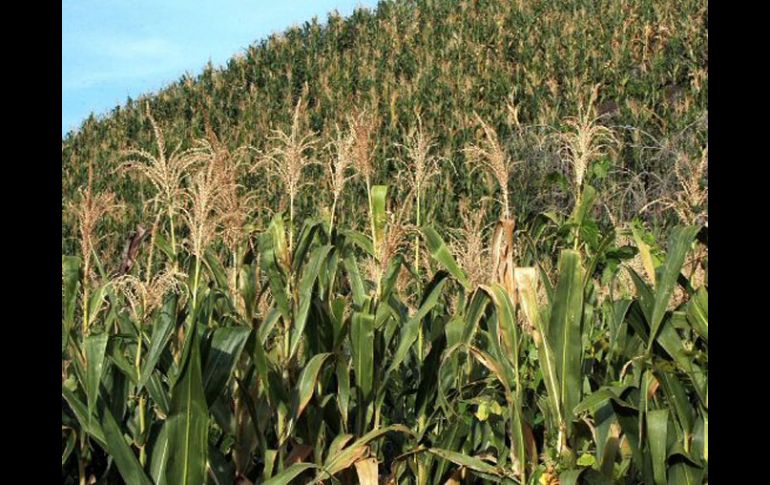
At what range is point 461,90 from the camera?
18.8 m

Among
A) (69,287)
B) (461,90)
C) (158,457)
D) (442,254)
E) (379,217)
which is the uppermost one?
(461,90)

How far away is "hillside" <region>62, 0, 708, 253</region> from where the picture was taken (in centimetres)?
1417

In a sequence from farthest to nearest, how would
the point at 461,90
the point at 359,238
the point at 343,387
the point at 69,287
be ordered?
1. the point at 461,90
2. the point at 359,238
3. the point at 343,387
4. the point at 69,287

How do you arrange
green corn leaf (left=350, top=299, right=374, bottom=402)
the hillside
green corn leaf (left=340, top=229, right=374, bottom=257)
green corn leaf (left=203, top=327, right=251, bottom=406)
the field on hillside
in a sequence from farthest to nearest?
the hillside
green corn leaf (left=340, top=229, right=374, bottom=257)
green corn leaf (left=350, top=299, right=374, bottom=402)
the field on hillside
green corn leaf (left=203, top=327, right=251, bottom=406)

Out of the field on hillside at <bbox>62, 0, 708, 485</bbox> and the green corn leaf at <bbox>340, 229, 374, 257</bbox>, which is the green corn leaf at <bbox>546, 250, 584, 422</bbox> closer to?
the field on hillside at <bbox>62, 0, 708, 485</bbox>

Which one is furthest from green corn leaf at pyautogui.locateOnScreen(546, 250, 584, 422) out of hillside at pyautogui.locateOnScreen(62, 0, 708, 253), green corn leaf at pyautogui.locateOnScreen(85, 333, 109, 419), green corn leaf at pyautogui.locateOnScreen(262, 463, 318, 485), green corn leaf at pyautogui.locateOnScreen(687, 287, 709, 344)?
hillside at pyautogui.locateOnScreen(62, 0, 708, 253)

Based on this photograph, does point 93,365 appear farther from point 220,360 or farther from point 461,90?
point 461,90

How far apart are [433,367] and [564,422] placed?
621 millimetres

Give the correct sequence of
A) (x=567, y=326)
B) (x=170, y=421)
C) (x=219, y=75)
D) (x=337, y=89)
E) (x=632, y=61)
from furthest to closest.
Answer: (x=219, y=75) < (x=337, y=89) < (x=632, y=61) < (x=567, y=326) < (x=170, y=421)

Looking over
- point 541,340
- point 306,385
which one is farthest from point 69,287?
point 541,340

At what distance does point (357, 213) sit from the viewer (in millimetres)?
13945
